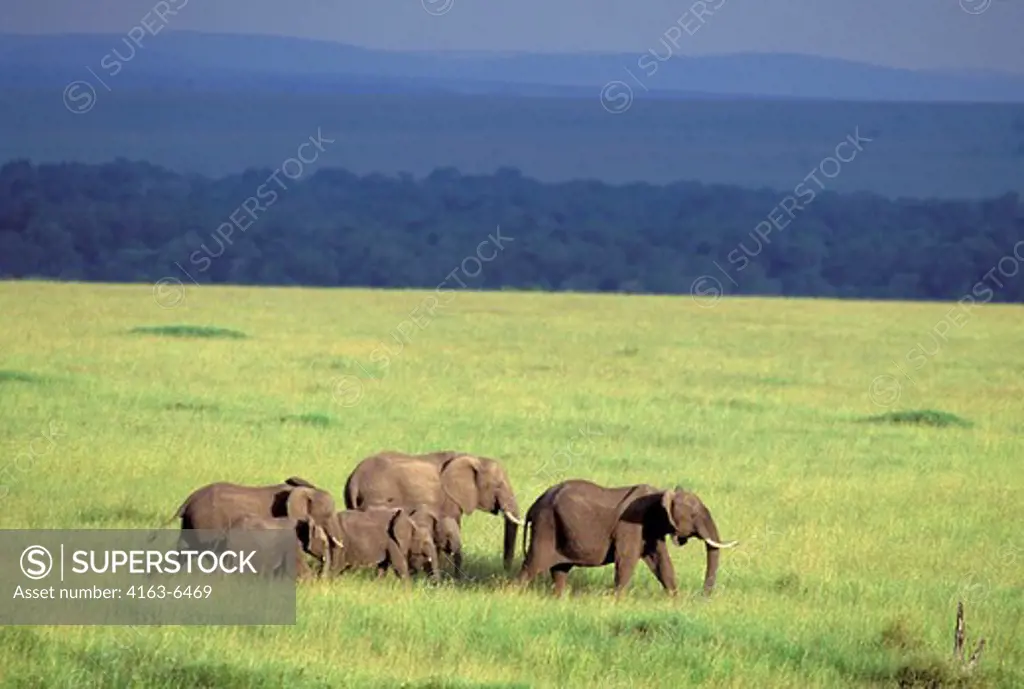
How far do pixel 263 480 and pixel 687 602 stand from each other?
5.84 m

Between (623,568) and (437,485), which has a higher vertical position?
(437,485)

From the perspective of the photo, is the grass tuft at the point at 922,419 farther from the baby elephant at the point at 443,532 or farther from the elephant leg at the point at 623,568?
the elephant leg at the point at 623,568

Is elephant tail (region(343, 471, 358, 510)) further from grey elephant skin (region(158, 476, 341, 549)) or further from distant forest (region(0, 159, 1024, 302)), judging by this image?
distant forest (region(0, 159, 1024, 302))

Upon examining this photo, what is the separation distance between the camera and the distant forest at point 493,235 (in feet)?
269

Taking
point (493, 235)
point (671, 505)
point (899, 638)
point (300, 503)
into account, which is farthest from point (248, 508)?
point (493, 235)

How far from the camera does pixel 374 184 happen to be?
4333 inches

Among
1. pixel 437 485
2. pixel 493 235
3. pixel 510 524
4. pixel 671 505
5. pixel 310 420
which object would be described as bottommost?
pixel 510 524

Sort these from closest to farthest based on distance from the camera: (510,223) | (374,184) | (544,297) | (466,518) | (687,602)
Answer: (687,602) < (466,518) < (544,297) < (510,223) < (374,184)

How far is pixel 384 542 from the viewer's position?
1351 centimetres

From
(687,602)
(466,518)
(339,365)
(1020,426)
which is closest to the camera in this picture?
(687,602)

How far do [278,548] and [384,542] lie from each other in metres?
0.89

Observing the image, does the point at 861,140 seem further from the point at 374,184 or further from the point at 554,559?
the point at 554,559

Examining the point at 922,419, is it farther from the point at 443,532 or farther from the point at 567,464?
the point at 443,532

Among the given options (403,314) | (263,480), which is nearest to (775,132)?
(403,314)
